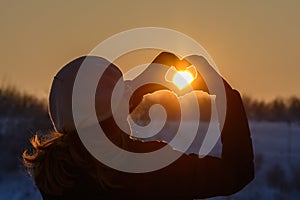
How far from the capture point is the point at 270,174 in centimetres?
2406

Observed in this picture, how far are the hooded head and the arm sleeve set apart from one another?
0.41 m

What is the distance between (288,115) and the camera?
3762 cm

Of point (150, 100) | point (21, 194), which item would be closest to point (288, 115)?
point (21, 194)

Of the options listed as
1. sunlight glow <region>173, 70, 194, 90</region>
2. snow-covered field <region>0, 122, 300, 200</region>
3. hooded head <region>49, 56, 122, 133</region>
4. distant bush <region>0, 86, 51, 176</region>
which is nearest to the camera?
sunlight glow <region>173, 70, 194, 90</region>

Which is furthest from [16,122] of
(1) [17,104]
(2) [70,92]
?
(2) [70,92]

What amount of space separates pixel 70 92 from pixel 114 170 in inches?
13.4

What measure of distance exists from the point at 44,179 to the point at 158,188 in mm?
433

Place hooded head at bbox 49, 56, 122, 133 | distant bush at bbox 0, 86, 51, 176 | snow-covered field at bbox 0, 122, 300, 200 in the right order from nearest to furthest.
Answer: hooded head at bbox 49, 56, 122, 133 < snow-covered field at bbox 0, 122, 300, 200 < distant bush at bbox 0, 86, 51, 176

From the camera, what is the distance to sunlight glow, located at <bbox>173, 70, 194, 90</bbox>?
12.8ft

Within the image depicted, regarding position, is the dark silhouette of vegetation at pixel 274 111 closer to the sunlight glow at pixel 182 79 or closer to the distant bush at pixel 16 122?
the distant bush at pixel 16 122

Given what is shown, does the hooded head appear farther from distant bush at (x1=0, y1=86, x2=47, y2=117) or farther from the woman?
distant bush at (x1=0, y1=86, x2=47, y2=117)

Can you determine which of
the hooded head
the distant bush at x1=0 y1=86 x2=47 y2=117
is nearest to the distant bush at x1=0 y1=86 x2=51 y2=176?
the distant bush at x1=0 y1=86 x2=47 y2=117

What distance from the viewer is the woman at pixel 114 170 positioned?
13.0 feet

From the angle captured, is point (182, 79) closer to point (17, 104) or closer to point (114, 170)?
point (114, 170)
